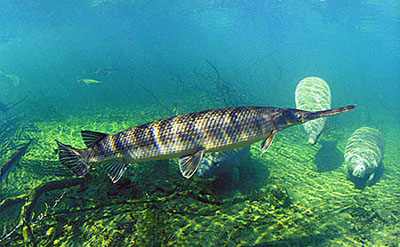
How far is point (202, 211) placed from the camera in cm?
365

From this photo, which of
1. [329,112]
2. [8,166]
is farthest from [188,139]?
[8,166]

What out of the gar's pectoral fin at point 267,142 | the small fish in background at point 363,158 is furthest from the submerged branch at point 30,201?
the small fish in background at point 363,158

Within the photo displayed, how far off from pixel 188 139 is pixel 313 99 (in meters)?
8.13

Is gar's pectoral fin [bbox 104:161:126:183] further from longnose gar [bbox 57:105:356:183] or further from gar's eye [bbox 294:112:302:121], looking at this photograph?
gar's eye [bbox 294:112:302:121]

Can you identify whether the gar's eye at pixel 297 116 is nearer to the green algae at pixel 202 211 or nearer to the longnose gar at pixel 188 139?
the longnose gar at pixel 188 139

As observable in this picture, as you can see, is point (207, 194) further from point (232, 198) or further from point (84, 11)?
point (84, 11)

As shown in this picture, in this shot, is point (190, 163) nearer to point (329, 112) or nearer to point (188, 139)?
point (188, 139)

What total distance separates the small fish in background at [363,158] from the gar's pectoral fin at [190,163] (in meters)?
5.63

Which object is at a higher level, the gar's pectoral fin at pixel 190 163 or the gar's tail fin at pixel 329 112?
the gar's tail fin at pixel 329 112

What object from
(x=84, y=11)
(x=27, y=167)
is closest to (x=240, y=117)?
(x=27, y=167)

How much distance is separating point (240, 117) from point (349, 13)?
50.7m

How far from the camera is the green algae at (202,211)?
3049 millimetres

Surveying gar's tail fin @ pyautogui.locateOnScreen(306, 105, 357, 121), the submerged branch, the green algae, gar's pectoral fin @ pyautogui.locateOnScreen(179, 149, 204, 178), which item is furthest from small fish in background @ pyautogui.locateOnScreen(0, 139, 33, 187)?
gar's tail fin @ pyautogui.locateOnScreen(306, 105, 357, 121)

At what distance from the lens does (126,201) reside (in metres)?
3.82
